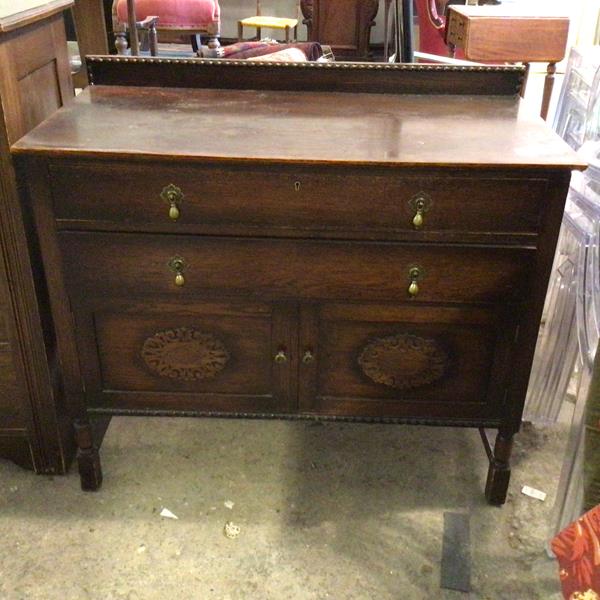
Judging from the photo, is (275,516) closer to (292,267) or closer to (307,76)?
(292,267)

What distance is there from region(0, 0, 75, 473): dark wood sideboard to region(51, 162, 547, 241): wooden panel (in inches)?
5.9

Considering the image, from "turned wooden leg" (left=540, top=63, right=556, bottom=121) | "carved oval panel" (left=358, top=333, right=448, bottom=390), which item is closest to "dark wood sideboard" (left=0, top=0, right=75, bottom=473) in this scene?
"carved oval panel" (left=358, top=333, right=448, bottom=390)

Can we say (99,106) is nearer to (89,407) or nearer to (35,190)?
(35,190)

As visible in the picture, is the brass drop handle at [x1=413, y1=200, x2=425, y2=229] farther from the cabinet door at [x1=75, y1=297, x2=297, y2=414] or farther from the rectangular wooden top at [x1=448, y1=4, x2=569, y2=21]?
the rectangular wooden top at [x1=448, y1=4, x2=569, y2=21]

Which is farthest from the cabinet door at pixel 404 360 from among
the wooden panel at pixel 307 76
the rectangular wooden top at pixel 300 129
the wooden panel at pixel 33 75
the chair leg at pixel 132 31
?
the chair leg at pixel 132 31

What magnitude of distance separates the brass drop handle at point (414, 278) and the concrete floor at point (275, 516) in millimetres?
530

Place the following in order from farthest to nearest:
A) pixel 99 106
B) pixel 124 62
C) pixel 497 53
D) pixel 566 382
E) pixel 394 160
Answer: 1. pixel 497 53
2. pixel 566 382
3. pixel 124 62
4. pixel 99 106
5. pixel 394 160

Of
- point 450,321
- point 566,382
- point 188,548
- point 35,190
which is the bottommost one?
point 188,548

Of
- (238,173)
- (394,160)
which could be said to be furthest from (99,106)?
(394,160)

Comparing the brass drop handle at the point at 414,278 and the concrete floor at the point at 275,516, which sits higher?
the brass drop handle at the point at 414,278

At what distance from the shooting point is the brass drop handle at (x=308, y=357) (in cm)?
134

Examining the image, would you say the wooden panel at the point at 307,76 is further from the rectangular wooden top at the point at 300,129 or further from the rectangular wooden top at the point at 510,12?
the rectangular wooden top at the point at 510,12

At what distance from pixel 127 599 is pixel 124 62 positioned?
1.09 meters

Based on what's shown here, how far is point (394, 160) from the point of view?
1.11m
